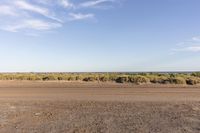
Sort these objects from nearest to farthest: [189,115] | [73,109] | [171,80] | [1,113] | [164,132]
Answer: [164,132], [189,115], [1,113], [73,109], [171,80]

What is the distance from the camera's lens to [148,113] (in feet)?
52.1

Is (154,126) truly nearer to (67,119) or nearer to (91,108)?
(67,119)

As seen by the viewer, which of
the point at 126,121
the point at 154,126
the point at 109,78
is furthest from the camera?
the point at 109,78

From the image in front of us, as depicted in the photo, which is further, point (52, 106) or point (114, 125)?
point (52, 106)

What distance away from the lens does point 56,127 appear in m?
12.8

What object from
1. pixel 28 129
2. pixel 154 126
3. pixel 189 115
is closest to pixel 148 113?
pixel 189 115

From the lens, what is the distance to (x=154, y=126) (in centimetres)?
1280

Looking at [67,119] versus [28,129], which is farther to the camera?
[67,119]

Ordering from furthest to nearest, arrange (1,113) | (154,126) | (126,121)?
(1,113), (126,121), (154,126)

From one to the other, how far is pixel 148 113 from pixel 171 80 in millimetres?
26480

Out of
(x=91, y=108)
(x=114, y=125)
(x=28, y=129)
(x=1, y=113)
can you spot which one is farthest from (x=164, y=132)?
(x=1, y=113)

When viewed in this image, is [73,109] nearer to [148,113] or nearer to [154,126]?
[148,113]

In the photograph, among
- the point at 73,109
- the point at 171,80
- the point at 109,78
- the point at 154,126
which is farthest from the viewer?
the point at 109,78

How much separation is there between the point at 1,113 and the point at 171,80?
28488 millimetres
